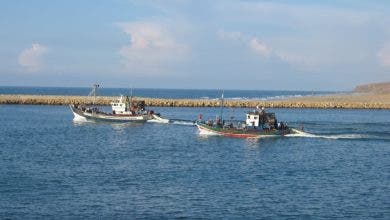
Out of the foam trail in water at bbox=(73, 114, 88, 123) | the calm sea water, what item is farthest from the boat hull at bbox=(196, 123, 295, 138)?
the foam trail in water at bbox=(73, 114, 88, 123)

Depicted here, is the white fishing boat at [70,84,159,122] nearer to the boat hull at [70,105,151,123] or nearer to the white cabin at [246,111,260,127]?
the boat hull at [70,105,151,123]

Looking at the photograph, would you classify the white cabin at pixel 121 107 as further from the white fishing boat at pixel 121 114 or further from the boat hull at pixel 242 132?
the boat hull at pixel 242 132

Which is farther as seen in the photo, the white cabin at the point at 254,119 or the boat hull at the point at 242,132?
the white cabin at the point at 254,119

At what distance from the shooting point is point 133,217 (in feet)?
110

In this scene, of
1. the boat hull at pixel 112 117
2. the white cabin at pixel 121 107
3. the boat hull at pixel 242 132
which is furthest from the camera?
the white cabin at pixel 121 107

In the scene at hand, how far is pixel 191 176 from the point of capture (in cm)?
4606

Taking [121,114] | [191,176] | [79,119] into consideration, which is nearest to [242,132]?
[121,114]

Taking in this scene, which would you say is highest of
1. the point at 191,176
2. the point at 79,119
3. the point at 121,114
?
the point at 121,114

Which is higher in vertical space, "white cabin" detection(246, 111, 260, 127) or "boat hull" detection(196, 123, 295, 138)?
"white cabin" detection(246, 111, 260, 127)

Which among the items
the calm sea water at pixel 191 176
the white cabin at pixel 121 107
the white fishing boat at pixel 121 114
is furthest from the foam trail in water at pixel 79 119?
the calm sea water at pixel 191 176

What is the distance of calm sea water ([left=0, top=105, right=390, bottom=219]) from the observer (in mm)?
35469

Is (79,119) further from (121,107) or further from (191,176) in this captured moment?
(191,176)

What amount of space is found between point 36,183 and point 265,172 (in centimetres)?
1613

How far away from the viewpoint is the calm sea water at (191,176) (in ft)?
116
